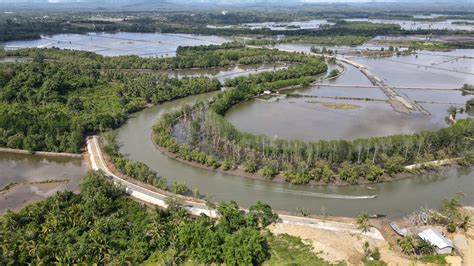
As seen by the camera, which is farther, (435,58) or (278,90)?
(435,58)

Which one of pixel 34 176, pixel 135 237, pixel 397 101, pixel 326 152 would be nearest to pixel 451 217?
pixel 326 152

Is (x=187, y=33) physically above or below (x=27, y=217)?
above

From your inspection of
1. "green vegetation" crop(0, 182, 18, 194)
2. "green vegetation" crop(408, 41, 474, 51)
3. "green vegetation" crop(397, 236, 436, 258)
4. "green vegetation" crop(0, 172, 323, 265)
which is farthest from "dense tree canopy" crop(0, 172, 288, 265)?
"green vegetation" crop(408, 41, 474, 51)

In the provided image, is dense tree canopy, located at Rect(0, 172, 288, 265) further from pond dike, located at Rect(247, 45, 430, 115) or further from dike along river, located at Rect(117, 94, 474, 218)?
pond dike, located at Rect(247, 45, 430, 115)

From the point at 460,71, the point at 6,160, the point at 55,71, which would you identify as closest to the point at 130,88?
the point at 55,71

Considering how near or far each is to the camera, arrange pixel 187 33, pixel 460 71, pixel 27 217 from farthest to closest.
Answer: pixel 187 33, pixel 460 71, pixel 27 217

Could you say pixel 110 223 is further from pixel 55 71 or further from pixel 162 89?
pixel 55 71
